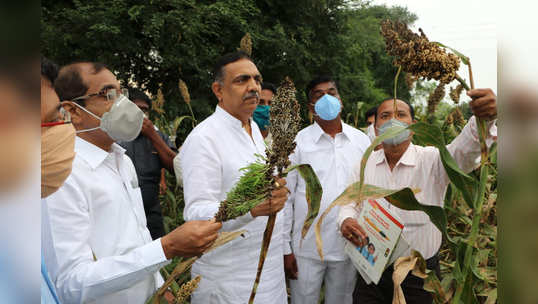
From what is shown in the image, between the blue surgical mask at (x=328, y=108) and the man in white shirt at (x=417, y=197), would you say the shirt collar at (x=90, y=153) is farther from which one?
the blue surgical mask at (x=328, y=108)

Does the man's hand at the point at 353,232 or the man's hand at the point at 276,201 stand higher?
the man's hand at the point at 276,201

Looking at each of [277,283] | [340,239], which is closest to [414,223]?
[340,239]

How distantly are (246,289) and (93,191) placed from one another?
32.0 inches

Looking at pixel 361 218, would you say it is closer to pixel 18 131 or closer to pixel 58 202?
pixel 58 202

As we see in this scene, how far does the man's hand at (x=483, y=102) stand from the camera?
88 centimetres

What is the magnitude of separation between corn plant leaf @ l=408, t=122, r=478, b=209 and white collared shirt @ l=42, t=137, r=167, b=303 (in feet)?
2.78

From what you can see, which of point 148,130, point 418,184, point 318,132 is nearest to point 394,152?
point 418,184

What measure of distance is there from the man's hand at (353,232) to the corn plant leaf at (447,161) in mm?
778

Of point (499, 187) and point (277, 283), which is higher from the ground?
point (499, 187)

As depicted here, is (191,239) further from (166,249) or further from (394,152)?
(394,152)

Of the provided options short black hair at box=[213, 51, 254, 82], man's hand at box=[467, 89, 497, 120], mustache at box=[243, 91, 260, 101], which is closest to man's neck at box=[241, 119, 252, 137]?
mustache at box=[243, 91, 260, 101]

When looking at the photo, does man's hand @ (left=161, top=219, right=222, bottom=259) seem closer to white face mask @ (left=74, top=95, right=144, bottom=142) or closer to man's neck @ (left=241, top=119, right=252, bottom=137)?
white face mask @ (left=74, top=95, right=144, bottom=142)

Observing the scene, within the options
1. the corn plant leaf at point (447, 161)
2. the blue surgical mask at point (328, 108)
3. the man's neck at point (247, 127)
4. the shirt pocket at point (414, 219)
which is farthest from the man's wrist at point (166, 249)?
the blue surgical mask at point (328, 108)

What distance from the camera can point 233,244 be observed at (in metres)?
1.71
